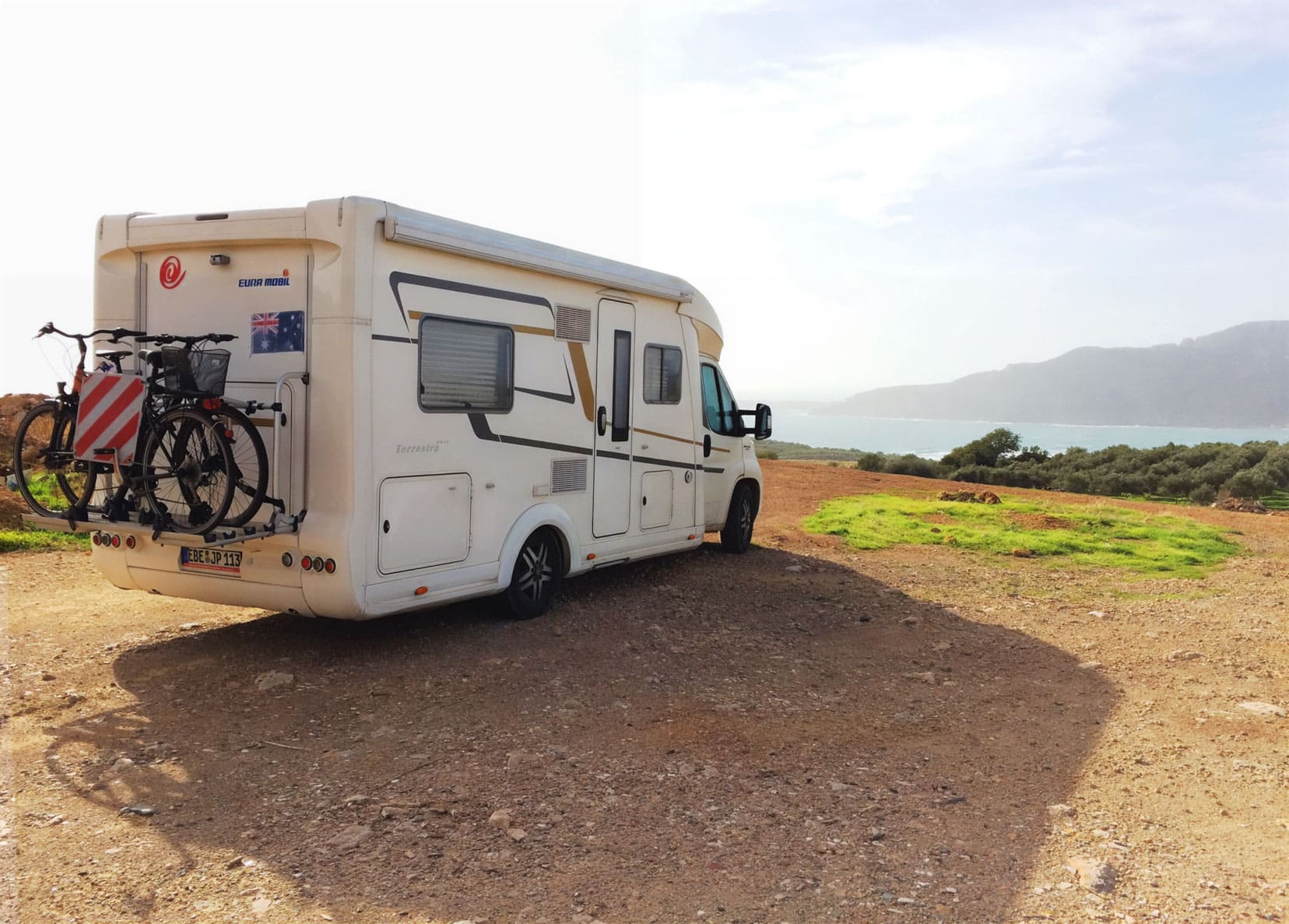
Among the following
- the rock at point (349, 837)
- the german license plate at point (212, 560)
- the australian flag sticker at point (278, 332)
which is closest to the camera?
the rock at point (349, 837)

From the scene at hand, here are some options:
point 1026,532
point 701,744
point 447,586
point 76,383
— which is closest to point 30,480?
point 76,383

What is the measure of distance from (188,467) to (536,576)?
98.1 inches

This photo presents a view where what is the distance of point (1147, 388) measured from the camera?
12850 centimetres

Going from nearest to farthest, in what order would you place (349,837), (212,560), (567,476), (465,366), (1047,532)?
1. (349,837)
2. (212,560)
3. (465,366)
4. (567,476)
5. (1047,532)

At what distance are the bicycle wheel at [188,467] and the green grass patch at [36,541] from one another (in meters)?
4.48

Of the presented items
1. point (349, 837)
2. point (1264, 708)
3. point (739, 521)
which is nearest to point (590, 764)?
point (349, 837)

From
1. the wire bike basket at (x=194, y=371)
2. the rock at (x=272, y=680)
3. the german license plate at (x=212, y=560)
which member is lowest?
the rock at (x=272, y=680)

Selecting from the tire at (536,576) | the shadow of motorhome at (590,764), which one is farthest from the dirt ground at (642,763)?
the tire at (536,576)

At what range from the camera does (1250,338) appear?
140125mm

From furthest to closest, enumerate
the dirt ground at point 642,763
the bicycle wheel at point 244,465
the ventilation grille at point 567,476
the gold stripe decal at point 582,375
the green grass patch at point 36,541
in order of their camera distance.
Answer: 1. the green grass patch at point 36,541
2. the gold stripe decal at point 582,375
3. the ventilation grille at point 567,476
4. the bicycle wheel at point 244,465
5. the dirt ground at point 642,763

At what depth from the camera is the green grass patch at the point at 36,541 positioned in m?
9.60

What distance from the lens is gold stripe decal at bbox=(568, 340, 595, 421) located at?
7.48 meters

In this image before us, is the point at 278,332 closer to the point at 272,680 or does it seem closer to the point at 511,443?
the point at 511,443

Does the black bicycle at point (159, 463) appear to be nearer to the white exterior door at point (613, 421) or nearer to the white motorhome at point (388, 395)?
the white motorhome at point (388, 395)
